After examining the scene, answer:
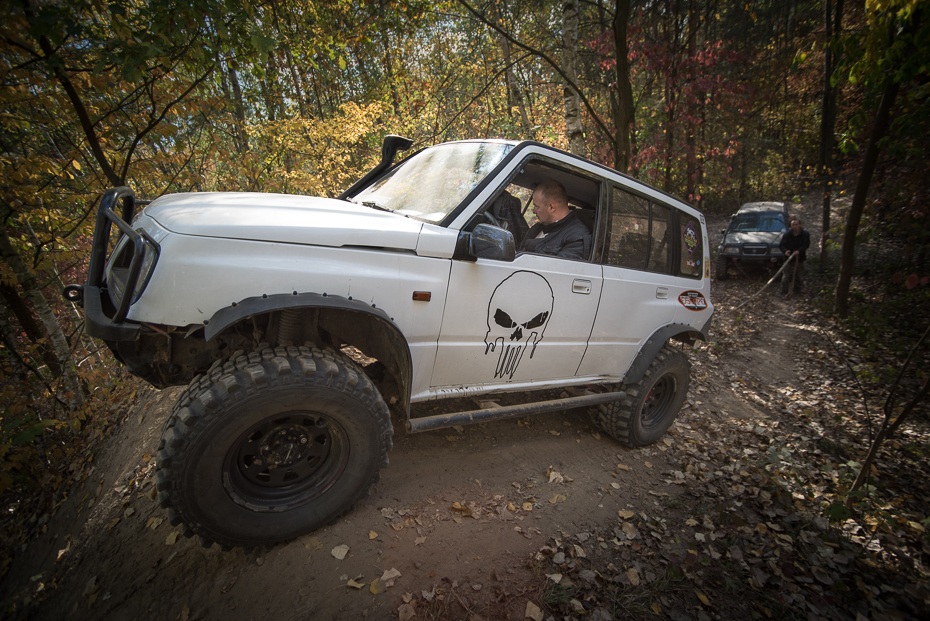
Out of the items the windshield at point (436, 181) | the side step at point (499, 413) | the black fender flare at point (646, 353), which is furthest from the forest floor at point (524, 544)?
the windshield at point (436, 181)

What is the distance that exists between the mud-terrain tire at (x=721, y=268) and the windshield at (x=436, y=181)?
37.7 feet

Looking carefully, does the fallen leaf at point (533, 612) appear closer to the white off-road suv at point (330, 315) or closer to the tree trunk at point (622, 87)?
the white off-road suv at point (330, 315)

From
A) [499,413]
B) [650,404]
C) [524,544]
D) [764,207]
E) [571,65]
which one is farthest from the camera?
[764,207]

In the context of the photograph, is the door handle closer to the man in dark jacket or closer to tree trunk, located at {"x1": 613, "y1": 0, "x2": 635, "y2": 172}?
the man in dark jacket

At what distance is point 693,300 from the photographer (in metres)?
3.71

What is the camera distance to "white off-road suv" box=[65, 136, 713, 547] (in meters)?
1.70

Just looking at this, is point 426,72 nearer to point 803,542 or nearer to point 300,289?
point 300,289

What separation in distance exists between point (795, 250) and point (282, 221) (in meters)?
12.2

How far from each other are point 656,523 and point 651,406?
1.31m

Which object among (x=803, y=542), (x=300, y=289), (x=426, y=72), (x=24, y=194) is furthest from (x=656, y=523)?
(x=426, y=72)

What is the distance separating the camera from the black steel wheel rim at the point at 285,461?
1917 mm

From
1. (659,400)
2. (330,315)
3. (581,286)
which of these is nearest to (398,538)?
(330,315)

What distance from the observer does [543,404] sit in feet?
9.61

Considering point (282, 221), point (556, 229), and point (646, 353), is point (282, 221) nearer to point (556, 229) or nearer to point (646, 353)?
point (556, 229)
